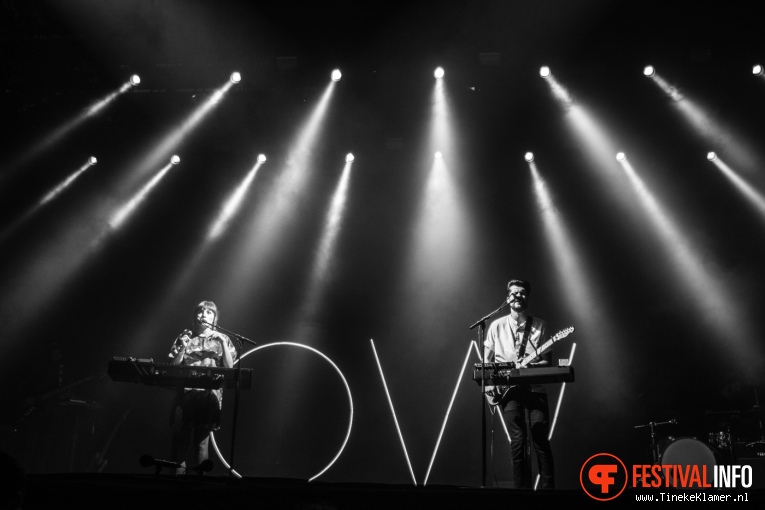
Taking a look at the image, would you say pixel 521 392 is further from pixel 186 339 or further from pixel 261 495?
pixel 186 339

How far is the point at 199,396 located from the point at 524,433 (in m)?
3.07

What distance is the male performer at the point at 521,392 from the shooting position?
17.0ft

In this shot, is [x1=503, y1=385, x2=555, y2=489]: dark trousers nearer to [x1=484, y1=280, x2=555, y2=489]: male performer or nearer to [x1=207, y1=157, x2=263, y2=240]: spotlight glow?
[x1=484, y1=280, x2=555, y2=489]: male performer

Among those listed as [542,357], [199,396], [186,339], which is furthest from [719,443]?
[186,339]

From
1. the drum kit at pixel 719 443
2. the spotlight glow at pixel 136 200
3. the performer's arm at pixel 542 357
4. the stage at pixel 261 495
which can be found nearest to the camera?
the stage at pixel 261 495

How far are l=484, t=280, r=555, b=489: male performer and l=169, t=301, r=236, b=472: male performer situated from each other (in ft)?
8.75

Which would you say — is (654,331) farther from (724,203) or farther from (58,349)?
(58,349)

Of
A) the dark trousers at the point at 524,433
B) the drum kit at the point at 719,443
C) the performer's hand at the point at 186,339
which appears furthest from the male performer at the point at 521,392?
the performer's hand at the point at 186,339

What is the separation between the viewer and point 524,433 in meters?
5.27

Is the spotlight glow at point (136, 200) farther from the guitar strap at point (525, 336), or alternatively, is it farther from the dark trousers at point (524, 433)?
the dark trousers at point (524, 433)

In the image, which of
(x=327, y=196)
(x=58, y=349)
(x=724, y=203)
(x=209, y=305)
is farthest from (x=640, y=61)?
(x=58, y=349)

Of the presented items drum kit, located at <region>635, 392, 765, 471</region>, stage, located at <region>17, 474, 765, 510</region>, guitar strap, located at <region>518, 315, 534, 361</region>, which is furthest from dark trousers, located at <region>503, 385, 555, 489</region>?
drum kit, located at <region>635, 392, 765, 471</region>

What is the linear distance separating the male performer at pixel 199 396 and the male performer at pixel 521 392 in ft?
8.75

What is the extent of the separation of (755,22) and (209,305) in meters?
7.31
